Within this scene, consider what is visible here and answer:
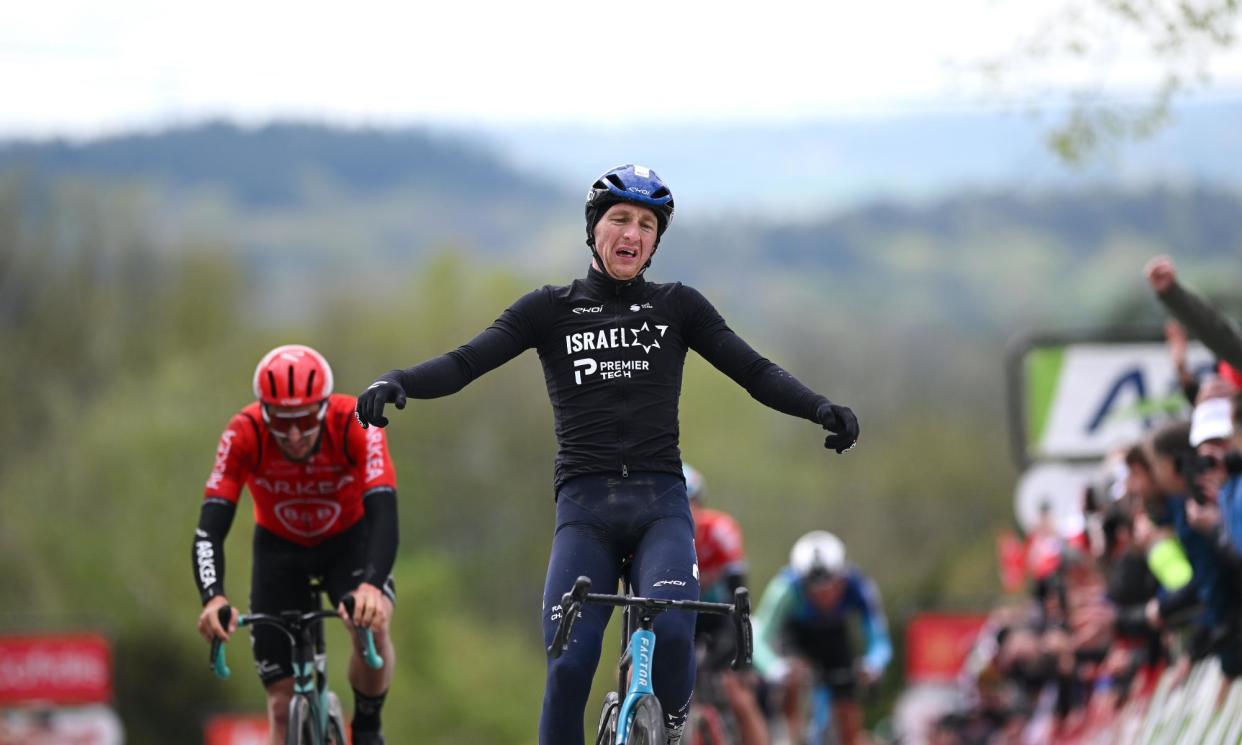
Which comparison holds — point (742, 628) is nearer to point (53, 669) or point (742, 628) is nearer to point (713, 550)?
point (713, 550)

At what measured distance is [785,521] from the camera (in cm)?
9062

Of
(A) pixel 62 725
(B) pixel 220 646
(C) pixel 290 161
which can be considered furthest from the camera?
(C) pixel 290 161

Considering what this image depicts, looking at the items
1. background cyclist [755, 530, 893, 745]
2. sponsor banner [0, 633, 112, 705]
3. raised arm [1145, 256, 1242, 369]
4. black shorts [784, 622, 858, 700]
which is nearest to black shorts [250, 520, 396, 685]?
raised arm [1145, 256, 1242, 369]

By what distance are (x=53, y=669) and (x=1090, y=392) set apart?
31.5 m

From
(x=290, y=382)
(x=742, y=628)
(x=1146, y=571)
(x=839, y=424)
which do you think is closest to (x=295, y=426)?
(x=290, y=382)

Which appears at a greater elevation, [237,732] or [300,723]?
[300,723]

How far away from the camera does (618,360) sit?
32.4 feet

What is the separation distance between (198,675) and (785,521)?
36236mm

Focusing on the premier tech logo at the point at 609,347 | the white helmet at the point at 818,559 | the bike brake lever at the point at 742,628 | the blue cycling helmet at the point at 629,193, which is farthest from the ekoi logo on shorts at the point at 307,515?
the white helmet at the point at 818,559

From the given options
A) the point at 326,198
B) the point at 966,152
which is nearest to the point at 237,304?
the point at 326,198

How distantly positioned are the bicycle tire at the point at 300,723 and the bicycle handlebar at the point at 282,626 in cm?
34

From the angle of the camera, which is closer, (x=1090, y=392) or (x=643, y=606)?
(x=643, y=606)

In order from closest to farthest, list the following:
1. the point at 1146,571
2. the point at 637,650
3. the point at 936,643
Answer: the point at 637,650 → the point at 1146,571 → the point at 936,643

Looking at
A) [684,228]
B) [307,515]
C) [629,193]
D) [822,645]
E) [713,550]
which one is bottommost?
[822,645]
